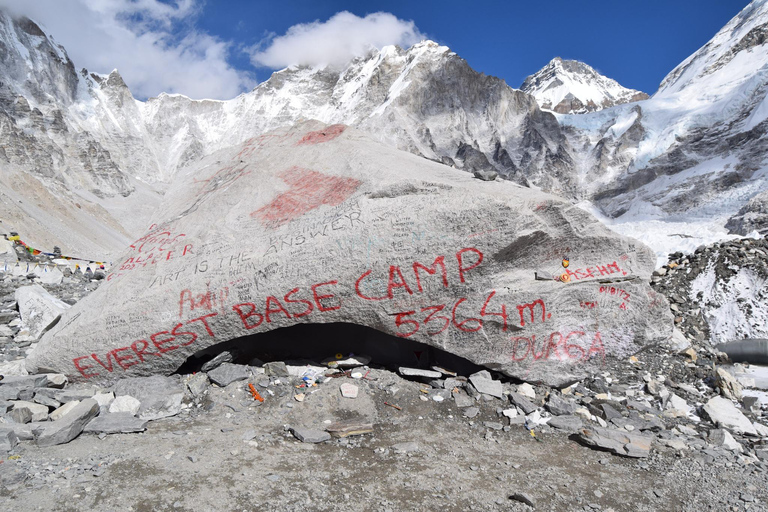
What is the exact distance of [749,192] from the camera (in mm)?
45219

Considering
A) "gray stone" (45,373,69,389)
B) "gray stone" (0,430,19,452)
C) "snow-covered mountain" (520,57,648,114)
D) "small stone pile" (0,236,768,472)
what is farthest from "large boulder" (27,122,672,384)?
"snow-covered mountain" (520,57,648,114)

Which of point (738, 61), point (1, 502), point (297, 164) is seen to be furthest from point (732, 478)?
point (738, 61)

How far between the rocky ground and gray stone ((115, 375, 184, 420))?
0.06 feet

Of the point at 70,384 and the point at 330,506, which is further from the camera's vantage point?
the point at 70,384

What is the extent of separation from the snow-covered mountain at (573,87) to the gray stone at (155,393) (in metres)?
142

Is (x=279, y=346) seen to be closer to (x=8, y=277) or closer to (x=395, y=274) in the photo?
(x=395, y=274)

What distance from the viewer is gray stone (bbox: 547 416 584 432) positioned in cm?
493

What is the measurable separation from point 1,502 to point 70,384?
2.73 meters

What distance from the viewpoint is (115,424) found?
14.9ft

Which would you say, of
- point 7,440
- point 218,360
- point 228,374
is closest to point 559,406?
point 228,374

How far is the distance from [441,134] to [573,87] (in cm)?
10413

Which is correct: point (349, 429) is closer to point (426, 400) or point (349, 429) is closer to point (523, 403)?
point (426, 400)

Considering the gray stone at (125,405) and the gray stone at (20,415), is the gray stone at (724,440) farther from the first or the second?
the gray stone at (20,415)

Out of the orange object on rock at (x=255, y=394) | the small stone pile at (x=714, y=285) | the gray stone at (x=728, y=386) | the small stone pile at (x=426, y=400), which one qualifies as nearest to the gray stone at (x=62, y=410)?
the small stone pile at (x=426, y=400)
